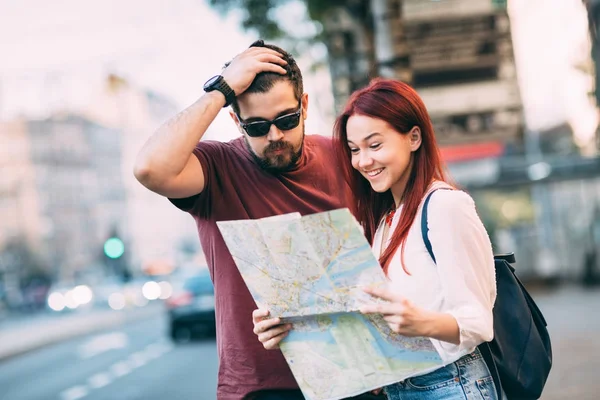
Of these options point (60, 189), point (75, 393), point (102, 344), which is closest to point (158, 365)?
point (75, 393)

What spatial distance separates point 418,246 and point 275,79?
719 mm

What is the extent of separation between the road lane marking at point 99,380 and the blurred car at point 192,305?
302cm

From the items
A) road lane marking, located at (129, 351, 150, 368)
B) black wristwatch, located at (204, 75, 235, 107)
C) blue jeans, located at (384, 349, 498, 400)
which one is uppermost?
black wristwatch, located at (204, 75, 235, 107)

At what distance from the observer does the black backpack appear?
84.4 inches

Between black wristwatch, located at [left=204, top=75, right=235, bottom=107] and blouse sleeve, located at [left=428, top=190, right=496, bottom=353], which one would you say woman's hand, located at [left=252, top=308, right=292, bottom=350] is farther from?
black wristwatch, located at [left=204, top=75, right=235, bottom=107]

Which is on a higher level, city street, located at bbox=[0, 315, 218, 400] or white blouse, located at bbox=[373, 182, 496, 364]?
white blouse, located at bbox=[373, 182, 496, 364]

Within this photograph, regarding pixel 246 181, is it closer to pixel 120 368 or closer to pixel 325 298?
pixel 325 298

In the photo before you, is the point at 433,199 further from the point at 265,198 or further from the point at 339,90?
the point at 339,90

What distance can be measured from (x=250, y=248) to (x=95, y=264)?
253ft

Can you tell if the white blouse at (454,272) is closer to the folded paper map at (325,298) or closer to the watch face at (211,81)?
the folded paper map at (325,298)

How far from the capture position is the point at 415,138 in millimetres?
2246

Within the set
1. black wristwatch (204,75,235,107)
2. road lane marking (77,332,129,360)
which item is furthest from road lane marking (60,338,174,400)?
black wristwatch (204,75,235,107)

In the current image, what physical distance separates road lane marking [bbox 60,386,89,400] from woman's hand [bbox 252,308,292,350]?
32.7ft

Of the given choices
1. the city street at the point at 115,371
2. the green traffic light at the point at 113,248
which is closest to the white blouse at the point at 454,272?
the city street at the point at 115,371
